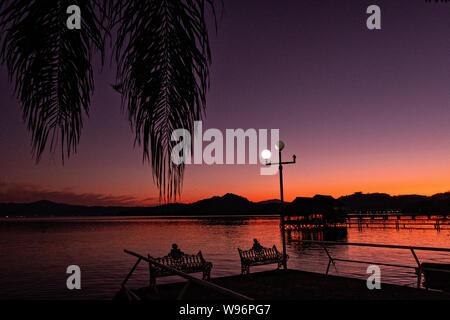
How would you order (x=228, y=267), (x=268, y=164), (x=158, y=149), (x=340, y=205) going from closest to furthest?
(x=158, y=149), (x=268, y=164), (x=228, y=267), (x=340, y=205)

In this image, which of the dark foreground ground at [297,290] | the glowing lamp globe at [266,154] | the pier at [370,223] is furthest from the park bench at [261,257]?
the pier at [370,223]

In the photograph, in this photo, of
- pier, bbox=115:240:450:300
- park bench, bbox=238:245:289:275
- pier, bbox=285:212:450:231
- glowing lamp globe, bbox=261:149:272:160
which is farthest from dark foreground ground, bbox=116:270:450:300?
pier, bbox=285:212:450:231

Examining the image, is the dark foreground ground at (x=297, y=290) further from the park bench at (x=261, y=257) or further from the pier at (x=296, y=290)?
the park bench at (x=261, y=257)

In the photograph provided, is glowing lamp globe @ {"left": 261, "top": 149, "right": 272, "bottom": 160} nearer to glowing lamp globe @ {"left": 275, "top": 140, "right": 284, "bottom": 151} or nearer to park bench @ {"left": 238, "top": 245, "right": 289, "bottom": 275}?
glowing lamp globe @ {"left": 275, "top": 140, "right": 284, "bottom": 151}

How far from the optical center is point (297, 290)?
9.05 metres

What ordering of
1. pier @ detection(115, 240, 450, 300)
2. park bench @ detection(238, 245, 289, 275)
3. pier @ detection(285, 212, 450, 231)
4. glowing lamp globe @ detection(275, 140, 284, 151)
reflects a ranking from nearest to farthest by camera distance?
1. pier @ detection(115, 240, 450, 300)
2. glowing lamp globe @ detection(275, 140, 284, 151)
3. park bench @ detection(238, 245, 289, 275)
4. pier @ detection(285, 212, 450, 231)

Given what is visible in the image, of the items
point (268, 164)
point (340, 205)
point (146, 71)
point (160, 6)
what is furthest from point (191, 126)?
point (340, 205)

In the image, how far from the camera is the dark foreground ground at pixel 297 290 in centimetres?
811

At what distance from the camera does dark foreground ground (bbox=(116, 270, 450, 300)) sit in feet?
26.6

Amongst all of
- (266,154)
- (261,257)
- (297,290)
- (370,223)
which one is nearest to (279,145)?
(266,154)

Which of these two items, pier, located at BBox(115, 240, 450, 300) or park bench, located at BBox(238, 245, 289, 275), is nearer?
pier, located at BBox(115, 240, 450, 300)

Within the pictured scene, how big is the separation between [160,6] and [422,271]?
1051 cm
